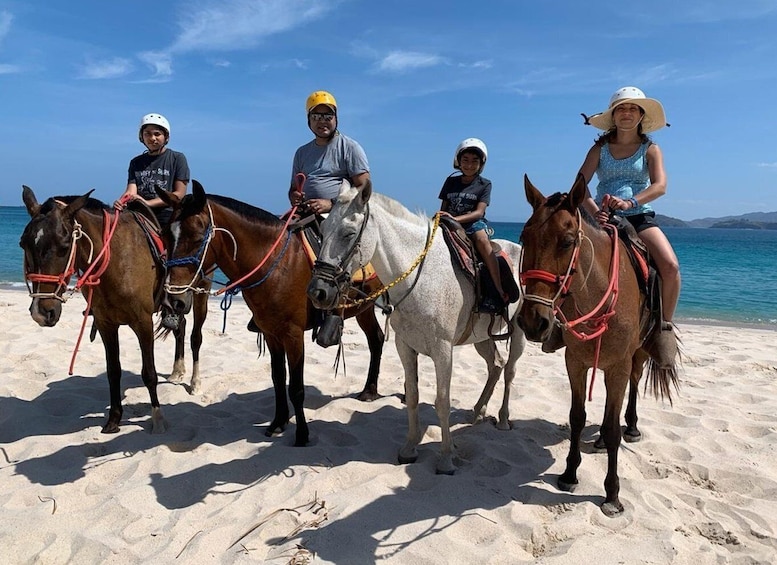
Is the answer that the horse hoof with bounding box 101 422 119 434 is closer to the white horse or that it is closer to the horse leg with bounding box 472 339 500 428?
the white horse

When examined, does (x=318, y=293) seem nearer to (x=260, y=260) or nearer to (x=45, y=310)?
(x=260, y=260)

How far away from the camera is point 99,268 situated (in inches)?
158

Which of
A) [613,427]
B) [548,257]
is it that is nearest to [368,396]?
[613,427]

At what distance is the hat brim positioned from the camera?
3558 millimetres

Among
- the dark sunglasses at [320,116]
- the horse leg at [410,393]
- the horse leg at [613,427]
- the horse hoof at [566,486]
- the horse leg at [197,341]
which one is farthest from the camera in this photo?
the horse leg at [197,341]

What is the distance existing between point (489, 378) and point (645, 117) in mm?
2585

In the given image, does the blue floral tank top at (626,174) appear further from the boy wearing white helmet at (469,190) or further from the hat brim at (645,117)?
the boy wearing white helmet at (469,190)

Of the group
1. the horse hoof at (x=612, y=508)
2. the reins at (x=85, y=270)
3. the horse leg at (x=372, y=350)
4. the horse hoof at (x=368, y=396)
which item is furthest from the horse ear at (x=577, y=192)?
the reins at (x=85, y=270)

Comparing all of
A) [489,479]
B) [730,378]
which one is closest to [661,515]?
[489,479]

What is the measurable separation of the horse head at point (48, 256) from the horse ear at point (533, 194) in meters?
3.25

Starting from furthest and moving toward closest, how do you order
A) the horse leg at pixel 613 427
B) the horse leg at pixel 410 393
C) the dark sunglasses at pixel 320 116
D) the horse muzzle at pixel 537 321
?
1. the dark sunglasses at pixel 320 116
2. the horse leg at pixel 410 393
3. the horse leg at pixel 613 427
4. the horse muzzle at pixel 537 321

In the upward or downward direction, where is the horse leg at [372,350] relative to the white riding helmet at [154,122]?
downward

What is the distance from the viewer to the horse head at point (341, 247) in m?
3.03

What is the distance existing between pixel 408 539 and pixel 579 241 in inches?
77.0
